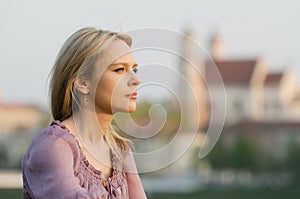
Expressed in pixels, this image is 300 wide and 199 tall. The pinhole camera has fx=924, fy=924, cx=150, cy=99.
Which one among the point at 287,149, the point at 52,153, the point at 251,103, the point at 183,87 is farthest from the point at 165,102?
the point at 251,103

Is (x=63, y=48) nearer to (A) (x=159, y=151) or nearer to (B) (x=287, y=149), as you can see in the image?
(A) (x=159, y=151)

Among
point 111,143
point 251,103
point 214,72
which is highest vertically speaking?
point 214,72

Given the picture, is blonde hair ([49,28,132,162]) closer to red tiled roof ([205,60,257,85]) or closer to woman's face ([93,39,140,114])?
woman's face ([93,39,140,114])

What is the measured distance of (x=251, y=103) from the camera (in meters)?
79.4

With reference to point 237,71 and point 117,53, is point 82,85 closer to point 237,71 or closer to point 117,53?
point 117,53

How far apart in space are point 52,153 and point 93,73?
16 centimetres

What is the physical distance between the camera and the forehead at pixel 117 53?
1461 mm

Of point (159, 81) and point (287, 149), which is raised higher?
point (159, 81)

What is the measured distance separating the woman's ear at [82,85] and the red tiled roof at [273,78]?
265ft

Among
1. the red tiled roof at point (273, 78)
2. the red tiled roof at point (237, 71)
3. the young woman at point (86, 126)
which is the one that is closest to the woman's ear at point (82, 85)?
the young woman at point (86, 126)

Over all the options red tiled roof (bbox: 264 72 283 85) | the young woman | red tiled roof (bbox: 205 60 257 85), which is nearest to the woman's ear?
the young woman

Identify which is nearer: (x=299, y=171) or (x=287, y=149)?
(x=299, y=171)

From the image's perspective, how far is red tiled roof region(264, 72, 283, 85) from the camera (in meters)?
81.9

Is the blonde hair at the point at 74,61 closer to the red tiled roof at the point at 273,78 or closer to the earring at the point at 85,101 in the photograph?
the earring at the point at 85,101
